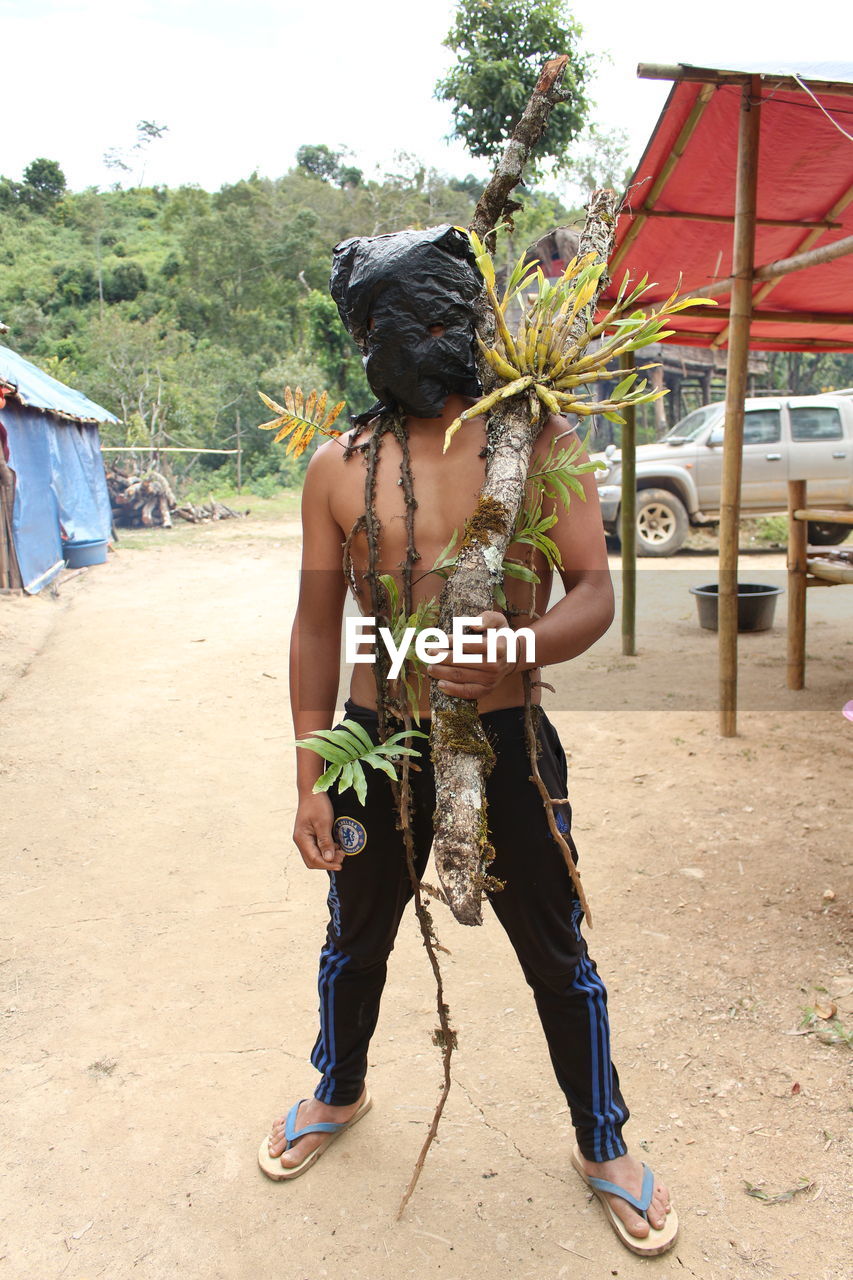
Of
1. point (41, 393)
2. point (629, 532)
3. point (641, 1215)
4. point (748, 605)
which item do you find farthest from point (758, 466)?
point (641, 1215)

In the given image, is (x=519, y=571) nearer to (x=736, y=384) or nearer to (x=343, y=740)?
(x=343, y=740)

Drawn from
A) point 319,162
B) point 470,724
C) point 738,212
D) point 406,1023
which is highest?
point 319,162

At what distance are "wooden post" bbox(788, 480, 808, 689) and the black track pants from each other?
3.97m

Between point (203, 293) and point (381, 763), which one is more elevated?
point (203, 293)

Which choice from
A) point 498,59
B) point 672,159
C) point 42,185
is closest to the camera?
point 672,159

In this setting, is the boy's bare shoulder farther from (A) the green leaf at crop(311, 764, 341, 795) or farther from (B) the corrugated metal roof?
(B) the corrugated metal roof

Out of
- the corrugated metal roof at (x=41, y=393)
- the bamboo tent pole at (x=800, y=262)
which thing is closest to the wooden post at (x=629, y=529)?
the bamboo tent pole at (x=800, y=262)

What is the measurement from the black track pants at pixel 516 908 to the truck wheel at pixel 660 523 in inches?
388

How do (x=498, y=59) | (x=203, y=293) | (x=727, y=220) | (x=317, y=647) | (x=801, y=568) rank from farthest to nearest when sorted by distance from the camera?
(x=203, y=293), (x=498, y=59), (x=727, y=220), (x=801, y=568), (x=317, y=647)

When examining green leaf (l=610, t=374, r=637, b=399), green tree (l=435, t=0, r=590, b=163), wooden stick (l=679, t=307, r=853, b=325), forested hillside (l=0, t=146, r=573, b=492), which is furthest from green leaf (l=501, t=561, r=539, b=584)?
forested hillside (l=0, t=146, r=573, b=492)

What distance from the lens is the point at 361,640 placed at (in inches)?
65.0

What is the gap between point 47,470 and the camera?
1123 cm

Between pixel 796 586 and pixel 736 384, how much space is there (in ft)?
4.85

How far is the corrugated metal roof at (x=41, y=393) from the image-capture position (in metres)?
10.0
